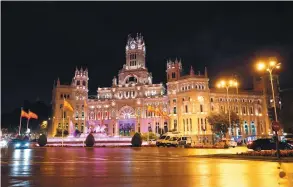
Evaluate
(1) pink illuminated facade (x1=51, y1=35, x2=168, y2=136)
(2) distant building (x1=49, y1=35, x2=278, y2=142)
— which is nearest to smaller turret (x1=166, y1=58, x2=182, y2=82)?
(2) distant building (x1=49, y1=35, x2=278, y2=142)

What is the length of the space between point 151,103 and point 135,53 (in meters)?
26.7

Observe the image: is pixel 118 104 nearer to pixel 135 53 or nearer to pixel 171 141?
pixel 135 53

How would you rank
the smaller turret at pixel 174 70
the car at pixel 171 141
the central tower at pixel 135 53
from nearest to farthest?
the car at pixel 171 141 → the smaller turret at pixel 174 70 → the central tower at pixel 135 53

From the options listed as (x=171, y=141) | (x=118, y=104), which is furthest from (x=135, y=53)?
(x=171, y=141)

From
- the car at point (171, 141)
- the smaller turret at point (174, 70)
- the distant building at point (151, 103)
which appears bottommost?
the car at point (171, 141)

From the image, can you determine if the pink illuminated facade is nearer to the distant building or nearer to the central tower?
the distant building

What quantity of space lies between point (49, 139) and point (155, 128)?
41050 millimetres

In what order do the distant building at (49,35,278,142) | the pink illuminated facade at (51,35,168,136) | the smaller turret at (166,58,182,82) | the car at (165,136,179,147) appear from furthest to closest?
the pink illuminated facade at (51,35,168,136)
the smaller turret at (166,58,182,82)
the distant building at (49,35,278,142)
the car at (165,136,179,147)

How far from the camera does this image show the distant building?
3477 inches

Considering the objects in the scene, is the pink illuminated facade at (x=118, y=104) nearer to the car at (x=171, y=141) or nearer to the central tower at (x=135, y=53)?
the central tower at (x=135, y=53)

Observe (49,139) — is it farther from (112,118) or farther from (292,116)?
(292,116)

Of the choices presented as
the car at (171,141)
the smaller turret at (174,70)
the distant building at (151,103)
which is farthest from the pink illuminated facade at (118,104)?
the car at (171,141)

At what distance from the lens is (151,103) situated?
104 meters

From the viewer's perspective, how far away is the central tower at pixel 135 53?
4633 inches
